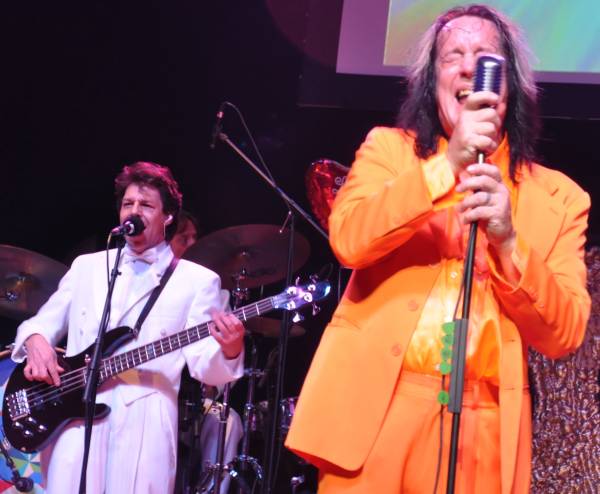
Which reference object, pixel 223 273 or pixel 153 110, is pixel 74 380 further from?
pixel 153 110

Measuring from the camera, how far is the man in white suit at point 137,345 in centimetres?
379

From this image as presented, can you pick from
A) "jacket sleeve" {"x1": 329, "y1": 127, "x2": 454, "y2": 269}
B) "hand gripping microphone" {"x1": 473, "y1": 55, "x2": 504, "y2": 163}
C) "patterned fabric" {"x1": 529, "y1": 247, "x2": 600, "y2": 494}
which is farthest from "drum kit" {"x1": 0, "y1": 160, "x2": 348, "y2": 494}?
"hand gripping microphone" {"x1": 473, "y1": 55, "x2": 504, "y2": 163}

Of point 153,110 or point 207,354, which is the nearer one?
point 207,354

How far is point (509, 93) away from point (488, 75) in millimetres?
610

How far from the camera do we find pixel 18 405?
4.11 metres

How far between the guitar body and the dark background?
219 centimetres

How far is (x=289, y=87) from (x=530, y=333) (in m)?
4.16

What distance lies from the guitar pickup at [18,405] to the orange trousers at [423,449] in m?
2.73

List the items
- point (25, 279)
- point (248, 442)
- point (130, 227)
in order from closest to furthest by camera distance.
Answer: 1. point (130, 227)
2. point (25, 279)
3. point (248, 442)

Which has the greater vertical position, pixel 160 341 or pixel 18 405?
pixel 160 341

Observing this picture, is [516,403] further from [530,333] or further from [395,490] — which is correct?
[395,490]

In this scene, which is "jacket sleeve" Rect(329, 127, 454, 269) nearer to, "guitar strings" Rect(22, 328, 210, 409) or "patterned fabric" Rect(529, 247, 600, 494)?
"guitar strings" Rect(22, 328, 210, 409)

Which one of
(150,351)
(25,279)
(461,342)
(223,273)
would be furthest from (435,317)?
(25,279)

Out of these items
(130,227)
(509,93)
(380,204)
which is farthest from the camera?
(130,227)
